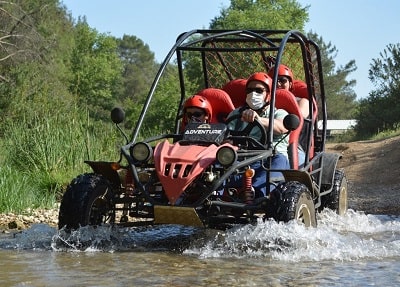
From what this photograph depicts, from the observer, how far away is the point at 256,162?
745 cm

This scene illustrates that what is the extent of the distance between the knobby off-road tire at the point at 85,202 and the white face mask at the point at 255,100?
156 cm

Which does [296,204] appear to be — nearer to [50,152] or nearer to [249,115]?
[249,115]

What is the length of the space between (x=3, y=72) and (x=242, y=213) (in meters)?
26.3

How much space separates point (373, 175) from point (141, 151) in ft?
44.4

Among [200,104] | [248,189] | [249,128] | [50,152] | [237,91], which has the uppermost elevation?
[237,91]

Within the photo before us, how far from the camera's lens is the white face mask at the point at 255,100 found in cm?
792

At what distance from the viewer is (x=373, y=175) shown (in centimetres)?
1989

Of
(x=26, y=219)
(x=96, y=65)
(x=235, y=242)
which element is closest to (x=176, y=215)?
(x=235, y=242)

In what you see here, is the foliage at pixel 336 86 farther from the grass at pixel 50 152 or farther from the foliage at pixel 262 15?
the grass at pixel 50 152

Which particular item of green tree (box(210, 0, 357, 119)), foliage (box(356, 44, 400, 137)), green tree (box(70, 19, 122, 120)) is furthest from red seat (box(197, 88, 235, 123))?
green tree (box(70, 19, 122, 120))

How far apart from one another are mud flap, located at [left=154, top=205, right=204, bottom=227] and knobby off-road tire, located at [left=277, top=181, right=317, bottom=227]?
688mm

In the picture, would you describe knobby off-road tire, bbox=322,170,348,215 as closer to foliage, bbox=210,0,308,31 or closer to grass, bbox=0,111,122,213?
grass, bbox=0,111,122,213

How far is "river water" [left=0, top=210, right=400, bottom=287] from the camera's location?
5750mm

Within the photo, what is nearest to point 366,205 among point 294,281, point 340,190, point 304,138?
point 340,190
